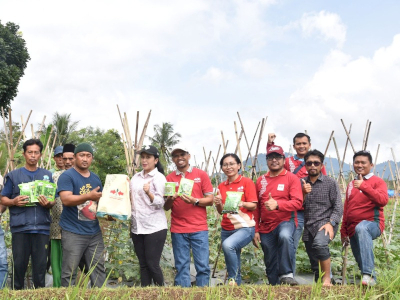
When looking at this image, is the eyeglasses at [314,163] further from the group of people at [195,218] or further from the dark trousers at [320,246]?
the dark trousers at [320,246]

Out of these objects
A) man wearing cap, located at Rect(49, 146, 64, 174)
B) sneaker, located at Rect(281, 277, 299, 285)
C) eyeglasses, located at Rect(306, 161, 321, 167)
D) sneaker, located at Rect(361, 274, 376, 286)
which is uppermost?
man wearing cap, located at Rect(49, 146, 64, 174)

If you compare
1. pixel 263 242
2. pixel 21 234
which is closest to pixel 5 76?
pixel 21 234

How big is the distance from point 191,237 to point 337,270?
2.71 metres

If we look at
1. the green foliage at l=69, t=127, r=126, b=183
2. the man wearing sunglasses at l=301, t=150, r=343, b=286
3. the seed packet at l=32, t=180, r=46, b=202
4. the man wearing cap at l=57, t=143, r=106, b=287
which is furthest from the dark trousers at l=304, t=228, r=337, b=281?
the green foliage at l=69, t=127, r=126, b=183

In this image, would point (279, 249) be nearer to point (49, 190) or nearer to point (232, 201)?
point (232, 201)

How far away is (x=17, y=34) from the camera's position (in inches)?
770

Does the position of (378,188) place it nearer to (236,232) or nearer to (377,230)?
(377,230)

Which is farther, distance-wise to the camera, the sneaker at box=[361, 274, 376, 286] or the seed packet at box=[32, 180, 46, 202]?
the seed packet at box=[32, 180, 46, 202]

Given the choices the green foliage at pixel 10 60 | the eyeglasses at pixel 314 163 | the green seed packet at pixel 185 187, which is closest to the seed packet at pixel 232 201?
the green seed packet at pixel 185 187

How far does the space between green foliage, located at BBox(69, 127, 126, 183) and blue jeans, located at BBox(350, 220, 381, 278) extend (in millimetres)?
23999

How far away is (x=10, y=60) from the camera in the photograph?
18828 millimetres

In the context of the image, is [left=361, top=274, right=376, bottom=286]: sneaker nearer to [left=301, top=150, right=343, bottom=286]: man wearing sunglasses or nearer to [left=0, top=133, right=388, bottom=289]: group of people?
[left=0, top=133, right=388, bottom=289]: group of people

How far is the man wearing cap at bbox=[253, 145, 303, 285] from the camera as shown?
4051 mm

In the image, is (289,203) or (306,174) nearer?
(289,203)
